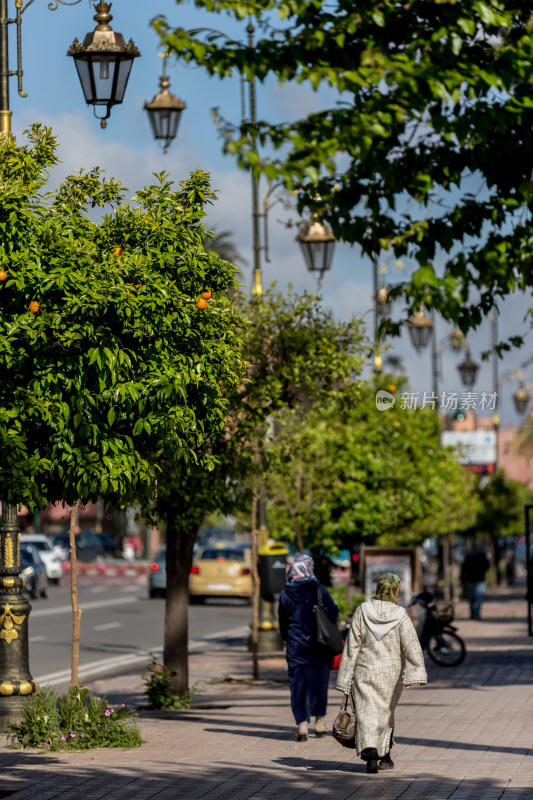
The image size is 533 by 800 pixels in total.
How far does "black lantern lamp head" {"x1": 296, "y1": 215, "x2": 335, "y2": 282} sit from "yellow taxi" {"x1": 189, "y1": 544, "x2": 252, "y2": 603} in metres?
17.9

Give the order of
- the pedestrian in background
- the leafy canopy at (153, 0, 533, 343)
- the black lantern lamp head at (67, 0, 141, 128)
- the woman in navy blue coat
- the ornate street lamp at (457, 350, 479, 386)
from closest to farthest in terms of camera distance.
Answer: the leafy canopy at (153, 0, 533, 343) < the black lantern lamp head at (67, 0, 141, 128) < the woman in navy blue coat < the pedestrian in background < the ornate street lamp at (457, 350, 479, 386)

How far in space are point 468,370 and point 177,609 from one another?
2651cm

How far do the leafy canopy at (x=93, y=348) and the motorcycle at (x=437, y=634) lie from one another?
10.2m

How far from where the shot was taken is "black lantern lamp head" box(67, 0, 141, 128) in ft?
37.2

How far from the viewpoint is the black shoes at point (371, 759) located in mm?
10211

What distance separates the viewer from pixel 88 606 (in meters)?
36.8

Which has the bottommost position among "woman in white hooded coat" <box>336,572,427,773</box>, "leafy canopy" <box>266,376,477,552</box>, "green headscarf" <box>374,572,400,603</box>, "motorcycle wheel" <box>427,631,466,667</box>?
"motorcycle wheel" <box>427,631,466,667</box>

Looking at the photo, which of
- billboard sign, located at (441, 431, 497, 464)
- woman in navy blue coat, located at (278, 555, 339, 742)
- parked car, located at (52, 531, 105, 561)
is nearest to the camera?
woman in navy blue coat, located at (278, 555, 339, 742)

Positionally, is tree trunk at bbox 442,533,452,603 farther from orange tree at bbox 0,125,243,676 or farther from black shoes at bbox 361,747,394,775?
orange tree at bbox 0,125,243,676

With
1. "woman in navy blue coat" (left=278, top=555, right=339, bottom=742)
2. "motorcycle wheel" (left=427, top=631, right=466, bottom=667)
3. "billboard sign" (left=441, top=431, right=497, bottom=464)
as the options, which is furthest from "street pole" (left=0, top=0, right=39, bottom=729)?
"billboard sign" (left=441, top=431, right=497, bottom=464)

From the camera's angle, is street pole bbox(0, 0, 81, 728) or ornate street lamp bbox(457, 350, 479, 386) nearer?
street pole bbox(0, 0, 81, 728)

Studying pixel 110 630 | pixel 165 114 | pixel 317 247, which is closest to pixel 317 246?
pixel 317 247

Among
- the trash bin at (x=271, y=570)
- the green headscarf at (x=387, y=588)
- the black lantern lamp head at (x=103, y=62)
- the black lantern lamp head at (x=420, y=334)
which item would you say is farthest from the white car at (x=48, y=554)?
the green headscarf at (x=387, y=588)

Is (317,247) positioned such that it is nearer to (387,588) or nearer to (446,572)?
(387,588)
